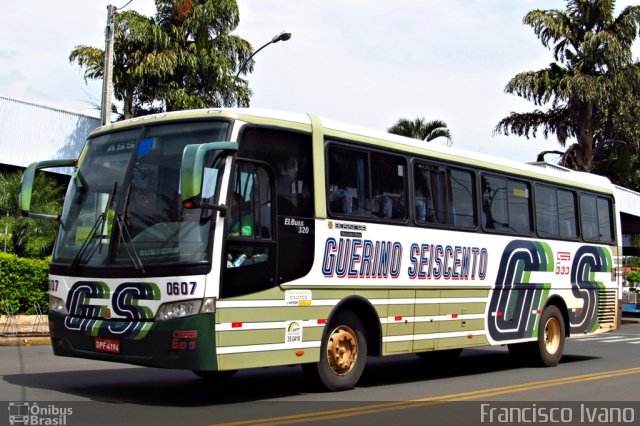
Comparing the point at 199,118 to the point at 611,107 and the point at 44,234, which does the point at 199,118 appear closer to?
the point at 44,234

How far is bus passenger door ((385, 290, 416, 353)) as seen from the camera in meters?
11.4

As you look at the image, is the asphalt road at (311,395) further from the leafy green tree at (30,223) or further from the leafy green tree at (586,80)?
the leafy green tree at (586,80)

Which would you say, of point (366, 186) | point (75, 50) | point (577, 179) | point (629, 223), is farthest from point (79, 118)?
point (629, 223)

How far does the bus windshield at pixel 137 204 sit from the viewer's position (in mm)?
9016

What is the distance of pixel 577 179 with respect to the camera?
16.4 metres

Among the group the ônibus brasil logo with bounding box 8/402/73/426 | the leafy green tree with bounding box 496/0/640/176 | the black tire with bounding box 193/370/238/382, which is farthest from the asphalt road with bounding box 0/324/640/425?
the leafy green tree with bounding box 496/0/640/176

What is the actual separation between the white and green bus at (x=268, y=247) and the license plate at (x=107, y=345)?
0.05ft

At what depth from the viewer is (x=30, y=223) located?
2338cm

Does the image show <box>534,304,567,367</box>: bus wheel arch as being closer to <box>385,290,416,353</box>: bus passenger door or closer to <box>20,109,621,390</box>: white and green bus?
<box>20,109,621,390</box>: white and green bus

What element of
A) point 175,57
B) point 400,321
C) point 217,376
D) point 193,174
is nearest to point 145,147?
point 193,174

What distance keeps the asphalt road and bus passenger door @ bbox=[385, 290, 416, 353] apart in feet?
1.96

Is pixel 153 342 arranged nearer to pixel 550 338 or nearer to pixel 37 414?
pixel 37 414

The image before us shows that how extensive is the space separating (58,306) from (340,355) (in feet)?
11.3

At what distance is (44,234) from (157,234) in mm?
15468
